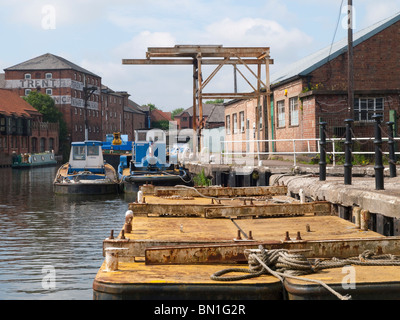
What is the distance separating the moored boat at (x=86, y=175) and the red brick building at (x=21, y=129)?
35.0 metres

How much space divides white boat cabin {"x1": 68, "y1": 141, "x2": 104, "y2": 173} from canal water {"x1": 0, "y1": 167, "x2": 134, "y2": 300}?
3.51 meters

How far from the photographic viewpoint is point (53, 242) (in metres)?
13.9

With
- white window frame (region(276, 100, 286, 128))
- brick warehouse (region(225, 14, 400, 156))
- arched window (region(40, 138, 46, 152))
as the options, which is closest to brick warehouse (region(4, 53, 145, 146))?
arched window (region(40, 138, 46, 152))

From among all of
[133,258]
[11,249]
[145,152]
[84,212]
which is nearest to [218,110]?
[145,152]

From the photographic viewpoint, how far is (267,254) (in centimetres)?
530

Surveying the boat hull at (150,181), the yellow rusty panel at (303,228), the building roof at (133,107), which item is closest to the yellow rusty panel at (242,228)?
the yellow rusty panel at (303,228)

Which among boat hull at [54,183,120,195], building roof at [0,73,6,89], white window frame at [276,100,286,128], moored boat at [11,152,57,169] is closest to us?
boat hull at [54,183,120,195]

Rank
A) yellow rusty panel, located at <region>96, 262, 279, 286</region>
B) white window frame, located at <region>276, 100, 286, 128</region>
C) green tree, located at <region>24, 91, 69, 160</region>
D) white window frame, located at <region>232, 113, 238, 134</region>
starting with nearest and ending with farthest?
yellow rusty panel, located at <region>96, 262, 279, 286</region> → white window frame, located at <region>276, 100, 286, 128</region> → white window frame, located at <region>232, 113, 238, 134</region> → green tree, located at <region>24, 91, 69, 160</region>

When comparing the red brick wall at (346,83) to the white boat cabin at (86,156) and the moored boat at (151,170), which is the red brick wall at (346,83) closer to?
the moored boat at (151,170)

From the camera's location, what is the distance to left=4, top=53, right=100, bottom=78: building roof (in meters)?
87.6

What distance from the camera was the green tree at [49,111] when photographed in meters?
82.4

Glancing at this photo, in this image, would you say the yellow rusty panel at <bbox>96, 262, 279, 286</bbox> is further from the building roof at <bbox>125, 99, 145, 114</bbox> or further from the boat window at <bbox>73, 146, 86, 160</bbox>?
the building roof at <bbox>125, 99, 145, 114</bbox>

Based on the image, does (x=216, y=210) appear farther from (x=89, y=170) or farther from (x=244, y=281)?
(x=89, y=170)

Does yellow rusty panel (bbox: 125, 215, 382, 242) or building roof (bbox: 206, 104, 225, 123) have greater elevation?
building roof (bbox: 206, 104, 225, 123)
